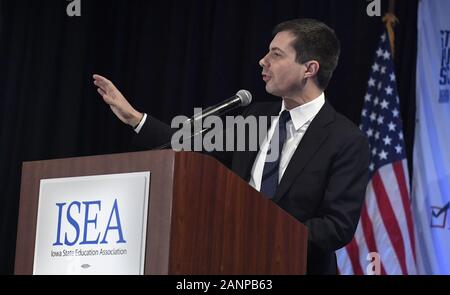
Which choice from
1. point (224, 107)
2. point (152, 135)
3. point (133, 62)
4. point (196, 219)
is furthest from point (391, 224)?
point (196, 219)

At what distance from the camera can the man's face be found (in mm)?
2865

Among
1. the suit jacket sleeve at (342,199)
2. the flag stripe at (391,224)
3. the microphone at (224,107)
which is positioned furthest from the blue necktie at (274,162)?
the flag stripe at (391,224)

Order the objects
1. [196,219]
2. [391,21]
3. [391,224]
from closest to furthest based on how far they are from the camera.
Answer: [196,219]
[391,224]
[391,21]

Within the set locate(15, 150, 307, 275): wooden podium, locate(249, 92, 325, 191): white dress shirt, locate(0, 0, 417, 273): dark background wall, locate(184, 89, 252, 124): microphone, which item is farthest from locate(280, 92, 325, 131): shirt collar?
locate(0, 0, 417, 273): dark background wall

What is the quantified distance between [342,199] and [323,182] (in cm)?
9

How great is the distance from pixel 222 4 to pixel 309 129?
2.81 metres

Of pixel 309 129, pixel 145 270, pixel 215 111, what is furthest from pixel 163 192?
pixel 309 129

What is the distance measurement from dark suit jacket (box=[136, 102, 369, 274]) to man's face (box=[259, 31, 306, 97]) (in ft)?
0.58

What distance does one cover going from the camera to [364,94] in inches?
197

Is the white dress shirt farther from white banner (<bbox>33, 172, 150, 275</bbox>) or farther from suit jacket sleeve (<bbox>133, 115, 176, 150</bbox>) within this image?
white banner (<bbox>33, 172, 150, 275</bbox>)

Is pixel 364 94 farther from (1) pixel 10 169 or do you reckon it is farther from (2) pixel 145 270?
(2) pixel 145 270

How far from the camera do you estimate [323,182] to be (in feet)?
8.66

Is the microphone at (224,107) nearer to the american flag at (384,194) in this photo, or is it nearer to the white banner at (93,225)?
the white banner at (93,225)

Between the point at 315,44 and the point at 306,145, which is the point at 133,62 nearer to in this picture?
the point at 315,44
